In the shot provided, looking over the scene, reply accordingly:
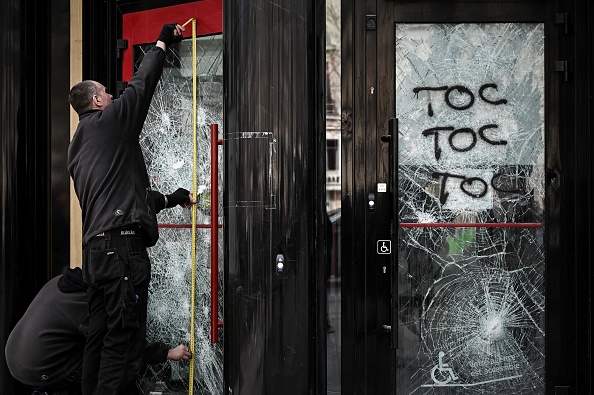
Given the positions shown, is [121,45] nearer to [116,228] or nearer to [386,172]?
[116,228]

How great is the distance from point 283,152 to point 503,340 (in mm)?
1808

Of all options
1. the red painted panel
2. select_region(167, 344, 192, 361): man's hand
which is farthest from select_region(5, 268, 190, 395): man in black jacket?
the red painted panel

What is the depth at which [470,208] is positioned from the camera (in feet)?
13.7

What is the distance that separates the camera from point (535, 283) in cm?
418

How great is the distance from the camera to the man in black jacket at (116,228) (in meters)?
3.51

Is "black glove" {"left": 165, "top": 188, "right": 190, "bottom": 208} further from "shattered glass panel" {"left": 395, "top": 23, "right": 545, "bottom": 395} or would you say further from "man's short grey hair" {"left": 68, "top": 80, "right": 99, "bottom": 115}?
"shattered glass panel" {"left": 395, "top": 23, "right": 545, "bottom": 395}

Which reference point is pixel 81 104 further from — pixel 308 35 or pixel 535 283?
pixel 535 283

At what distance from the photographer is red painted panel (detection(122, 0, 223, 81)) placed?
14.2 feet
